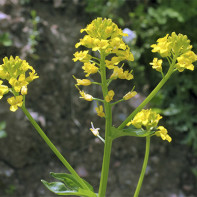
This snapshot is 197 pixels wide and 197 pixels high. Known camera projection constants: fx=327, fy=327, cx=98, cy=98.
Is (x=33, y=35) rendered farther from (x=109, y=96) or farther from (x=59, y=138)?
(x=109, y=96)

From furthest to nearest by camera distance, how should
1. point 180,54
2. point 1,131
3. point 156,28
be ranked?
point 156,28 → point 1,131 → point 180,54

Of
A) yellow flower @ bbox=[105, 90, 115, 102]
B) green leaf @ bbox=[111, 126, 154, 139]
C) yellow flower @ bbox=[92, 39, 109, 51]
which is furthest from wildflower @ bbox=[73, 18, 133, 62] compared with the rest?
green leaf @ bbox=[111, 126, 154, 139]

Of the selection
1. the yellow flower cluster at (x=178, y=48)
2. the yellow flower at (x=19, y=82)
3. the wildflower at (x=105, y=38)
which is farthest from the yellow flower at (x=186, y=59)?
the yellow flower at (x=19, y=82)

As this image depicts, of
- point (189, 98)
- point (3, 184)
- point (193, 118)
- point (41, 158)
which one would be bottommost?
point (3, 184)

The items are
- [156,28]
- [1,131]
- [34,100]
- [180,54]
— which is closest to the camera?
[180,54]

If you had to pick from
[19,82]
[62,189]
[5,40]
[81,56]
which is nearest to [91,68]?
[81,56]

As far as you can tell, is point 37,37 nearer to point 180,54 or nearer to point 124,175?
point 124,175

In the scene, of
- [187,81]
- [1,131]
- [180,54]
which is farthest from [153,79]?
[180,54]
